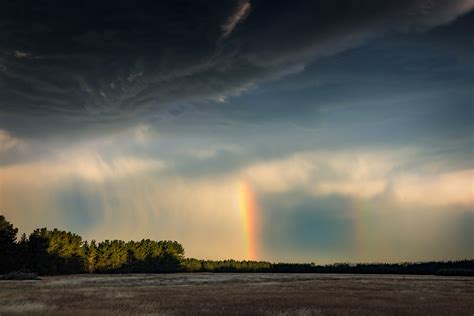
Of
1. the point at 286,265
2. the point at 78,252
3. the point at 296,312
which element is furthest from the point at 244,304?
the point at 286,265

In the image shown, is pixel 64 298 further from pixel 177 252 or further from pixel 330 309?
pixel 177 252

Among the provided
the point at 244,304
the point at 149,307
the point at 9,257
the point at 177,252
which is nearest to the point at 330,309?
the point at 244,304

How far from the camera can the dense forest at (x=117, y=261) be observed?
97.1m

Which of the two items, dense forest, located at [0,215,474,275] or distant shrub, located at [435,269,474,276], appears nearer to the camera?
dense forest, located at [0,215,474,275]

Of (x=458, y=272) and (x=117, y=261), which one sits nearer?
(x=458, y=272)

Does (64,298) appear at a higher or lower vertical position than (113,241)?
lower

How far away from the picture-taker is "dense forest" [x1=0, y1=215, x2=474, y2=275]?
97062 mm

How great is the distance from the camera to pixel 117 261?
134875mm

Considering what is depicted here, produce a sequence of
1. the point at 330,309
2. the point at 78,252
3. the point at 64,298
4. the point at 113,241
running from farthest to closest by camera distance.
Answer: the point at 113,241 → the point at 78,252 → the point at 64,298 → the point at 330,309

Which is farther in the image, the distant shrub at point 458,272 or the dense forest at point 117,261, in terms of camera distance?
the distant shrub at point 458,272

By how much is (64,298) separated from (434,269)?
14430 centimetres

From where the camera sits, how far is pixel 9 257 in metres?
89.8

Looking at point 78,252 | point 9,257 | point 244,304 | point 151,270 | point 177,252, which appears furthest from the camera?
point 177,252

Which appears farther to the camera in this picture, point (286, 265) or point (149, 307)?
point (286, 265)
